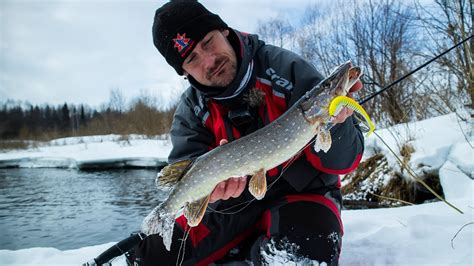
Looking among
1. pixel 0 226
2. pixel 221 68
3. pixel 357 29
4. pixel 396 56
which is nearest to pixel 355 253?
pixel 221 68

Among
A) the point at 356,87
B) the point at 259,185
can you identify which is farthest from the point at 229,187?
the point at 356,87

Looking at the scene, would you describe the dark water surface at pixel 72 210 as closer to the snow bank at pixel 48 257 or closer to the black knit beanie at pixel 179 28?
the snow bank at pixel 48 257

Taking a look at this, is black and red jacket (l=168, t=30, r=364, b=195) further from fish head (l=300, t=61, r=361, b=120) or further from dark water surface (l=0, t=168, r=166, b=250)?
dark water surface (l=0, t=168, r=166, b=250)

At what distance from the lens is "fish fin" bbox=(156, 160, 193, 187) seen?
178 cm

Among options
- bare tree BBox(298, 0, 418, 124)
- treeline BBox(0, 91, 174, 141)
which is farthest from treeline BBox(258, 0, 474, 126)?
treeline BBox(0, 91, 174, 141)

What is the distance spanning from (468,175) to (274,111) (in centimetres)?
290

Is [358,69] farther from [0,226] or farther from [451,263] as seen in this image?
[0,226]

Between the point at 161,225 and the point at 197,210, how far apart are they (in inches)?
7.7

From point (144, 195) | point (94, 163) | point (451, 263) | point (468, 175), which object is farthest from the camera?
point (94, 163)

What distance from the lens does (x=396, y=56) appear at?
989 centimetres

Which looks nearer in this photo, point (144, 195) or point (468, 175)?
point (468, 175)

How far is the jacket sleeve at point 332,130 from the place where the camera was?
1687mm

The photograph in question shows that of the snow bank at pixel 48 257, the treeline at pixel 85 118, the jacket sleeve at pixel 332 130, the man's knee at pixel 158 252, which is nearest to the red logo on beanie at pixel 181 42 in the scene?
the jacket sleeve at pixel 332 130

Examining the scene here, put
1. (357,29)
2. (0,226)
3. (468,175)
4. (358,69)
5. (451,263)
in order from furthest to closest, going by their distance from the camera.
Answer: (357,29) < (0,226) < (468,175) < (451,263) < (358,69)
